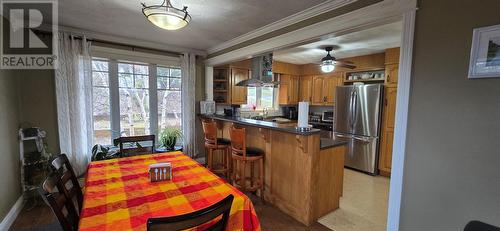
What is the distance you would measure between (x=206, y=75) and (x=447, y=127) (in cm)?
379

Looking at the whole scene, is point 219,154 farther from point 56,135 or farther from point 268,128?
point 56,135

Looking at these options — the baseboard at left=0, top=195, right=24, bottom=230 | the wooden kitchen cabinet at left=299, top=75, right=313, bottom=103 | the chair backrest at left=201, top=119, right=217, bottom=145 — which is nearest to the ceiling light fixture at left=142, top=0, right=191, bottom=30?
the chair backrest at left=201, top=119, right=217, bottom=145

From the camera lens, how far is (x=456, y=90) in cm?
147

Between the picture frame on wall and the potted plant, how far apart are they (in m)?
3.82

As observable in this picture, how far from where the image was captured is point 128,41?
3482mm

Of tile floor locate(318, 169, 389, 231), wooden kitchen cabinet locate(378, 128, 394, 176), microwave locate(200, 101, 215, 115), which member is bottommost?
tile floor locate(318, 169, 389, 231)

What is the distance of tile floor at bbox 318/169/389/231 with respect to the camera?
7.85 ft

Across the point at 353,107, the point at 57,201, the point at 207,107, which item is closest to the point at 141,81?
the point at 207,107

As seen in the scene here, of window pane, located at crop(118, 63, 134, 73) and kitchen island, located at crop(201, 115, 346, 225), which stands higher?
window pane, located at crop(118, 63, 134, 73)

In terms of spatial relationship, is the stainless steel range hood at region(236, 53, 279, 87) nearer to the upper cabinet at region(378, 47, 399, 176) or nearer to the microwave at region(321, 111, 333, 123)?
the microwave at region(321, 111, 333, 123)

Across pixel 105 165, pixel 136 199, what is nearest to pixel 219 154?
pixel 105 165

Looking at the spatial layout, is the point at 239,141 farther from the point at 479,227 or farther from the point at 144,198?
the point at 479,227

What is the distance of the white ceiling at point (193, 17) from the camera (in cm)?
219

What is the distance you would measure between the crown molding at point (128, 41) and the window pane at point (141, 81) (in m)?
0.54
